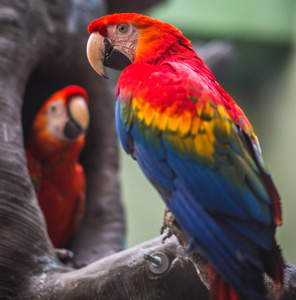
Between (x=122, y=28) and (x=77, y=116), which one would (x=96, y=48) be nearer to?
(x=122, y=28)

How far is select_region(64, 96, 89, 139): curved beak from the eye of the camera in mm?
1311

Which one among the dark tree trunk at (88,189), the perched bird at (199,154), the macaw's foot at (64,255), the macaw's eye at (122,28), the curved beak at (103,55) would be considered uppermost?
the macaw's eye at (122,28)

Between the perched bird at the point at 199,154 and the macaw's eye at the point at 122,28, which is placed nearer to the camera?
the perched bird at the point at 199,154

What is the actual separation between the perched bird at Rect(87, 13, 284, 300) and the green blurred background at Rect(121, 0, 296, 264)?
124 centimetres

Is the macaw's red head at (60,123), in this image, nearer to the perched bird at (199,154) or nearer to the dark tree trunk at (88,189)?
the dark tree trunk at (88,189)

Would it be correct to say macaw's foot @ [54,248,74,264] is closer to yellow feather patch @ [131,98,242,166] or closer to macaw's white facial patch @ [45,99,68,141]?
macaw's white facial patch @ [45,99,68,141]

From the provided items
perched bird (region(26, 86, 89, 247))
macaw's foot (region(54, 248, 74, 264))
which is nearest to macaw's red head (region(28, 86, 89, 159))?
perched bird (region(26, 86, 89, 247))

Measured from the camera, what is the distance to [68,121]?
1.35 meters

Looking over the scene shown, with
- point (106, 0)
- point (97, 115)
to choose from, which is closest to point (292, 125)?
point (97, 115)

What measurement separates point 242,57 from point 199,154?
2098 millimetres

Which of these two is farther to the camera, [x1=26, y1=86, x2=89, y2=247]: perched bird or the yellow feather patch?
[x1=26, y1=86, x2=89, y2=247]: perched bird

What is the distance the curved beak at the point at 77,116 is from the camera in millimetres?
1311

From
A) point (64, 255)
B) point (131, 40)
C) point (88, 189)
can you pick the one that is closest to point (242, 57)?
point (88, 189)

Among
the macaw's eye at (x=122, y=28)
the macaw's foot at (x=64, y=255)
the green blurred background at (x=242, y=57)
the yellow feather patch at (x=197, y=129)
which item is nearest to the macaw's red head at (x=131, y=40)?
the macaw's eye at (x=122, y=28)
